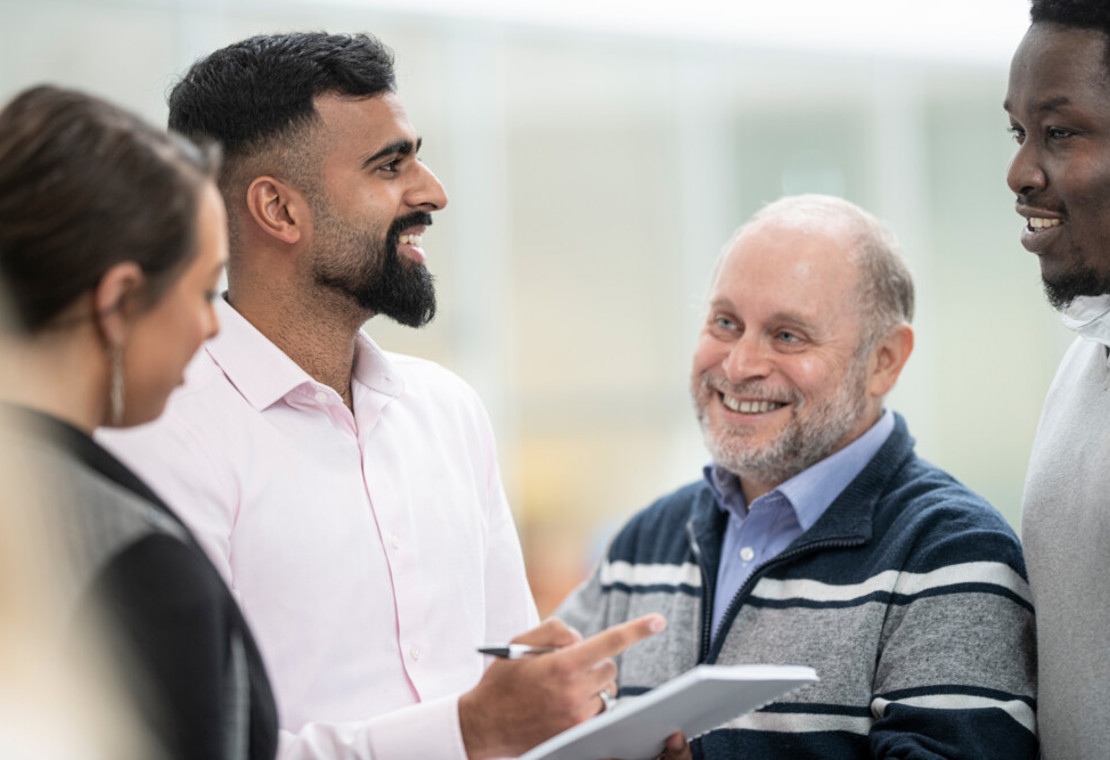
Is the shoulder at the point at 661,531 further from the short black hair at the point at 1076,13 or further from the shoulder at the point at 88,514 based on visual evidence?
the shoulder at the point at 88,514

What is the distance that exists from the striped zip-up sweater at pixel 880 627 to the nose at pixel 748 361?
265 mm

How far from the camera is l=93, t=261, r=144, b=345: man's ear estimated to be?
1132mm

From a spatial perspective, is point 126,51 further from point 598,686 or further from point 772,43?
point 598,686

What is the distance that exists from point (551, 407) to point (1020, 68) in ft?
14.5

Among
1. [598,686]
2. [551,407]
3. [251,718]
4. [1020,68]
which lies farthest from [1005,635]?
[551,407]

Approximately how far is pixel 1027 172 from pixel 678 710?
898 mm

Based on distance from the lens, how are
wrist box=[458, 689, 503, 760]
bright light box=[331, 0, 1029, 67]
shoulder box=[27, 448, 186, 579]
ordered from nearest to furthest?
shoulder box=[27, 448, 186, 579], wrist box=[458, 689, 503, 760], bright light box=[331, 0, 1029, 67]

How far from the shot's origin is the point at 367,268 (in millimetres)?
1922

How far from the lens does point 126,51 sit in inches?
195

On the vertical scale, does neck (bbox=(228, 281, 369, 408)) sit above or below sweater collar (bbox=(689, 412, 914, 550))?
above

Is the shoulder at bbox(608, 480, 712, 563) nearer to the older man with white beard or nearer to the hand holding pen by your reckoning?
the older man with white beard

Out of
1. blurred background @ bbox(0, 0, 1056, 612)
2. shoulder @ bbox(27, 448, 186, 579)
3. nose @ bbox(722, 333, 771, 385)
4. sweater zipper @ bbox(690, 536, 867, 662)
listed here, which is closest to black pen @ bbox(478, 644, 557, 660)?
shoulder @ bbox(27, 448, 186, 579)

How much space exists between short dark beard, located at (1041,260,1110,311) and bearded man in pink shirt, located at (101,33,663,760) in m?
0.82

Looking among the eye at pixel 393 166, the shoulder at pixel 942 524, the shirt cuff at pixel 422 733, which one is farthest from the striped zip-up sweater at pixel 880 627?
the eye at pixel 393 166
